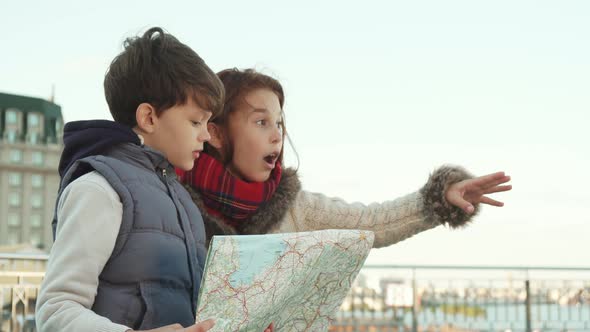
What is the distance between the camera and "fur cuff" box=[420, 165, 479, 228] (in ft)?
7.20

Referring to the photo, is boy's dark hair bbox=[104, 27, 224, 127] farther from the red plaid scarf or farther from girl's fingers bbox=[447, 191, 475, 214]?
girl's fingers bbox=[447, 191, 475, 214]

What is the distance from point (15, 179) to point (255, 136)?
7030 centimetres

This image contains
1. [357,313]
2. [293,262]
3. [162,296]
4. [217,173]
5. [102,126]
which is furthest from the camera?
[357,313]

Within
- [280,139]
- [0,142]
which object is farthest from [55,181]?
[280,139]

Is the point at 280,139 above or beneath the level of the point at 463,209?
above

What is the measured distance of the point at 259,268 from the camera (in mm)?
1318

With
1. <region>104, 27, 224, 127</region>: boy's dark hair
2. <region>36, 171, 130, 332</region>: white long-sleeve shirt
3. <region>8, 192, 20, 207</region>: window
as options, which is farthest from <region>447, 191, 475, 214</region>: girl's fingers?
<region>8, 192, 20, 207</region>: window

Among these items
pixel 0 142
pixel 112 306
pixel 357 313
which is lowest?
pixel 357 313

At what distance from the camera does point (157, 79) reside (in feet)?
5.31

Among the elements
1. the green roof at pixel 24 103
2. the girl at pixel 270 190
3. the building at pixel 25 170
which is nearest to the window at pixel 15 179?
the building at pixel 25 170

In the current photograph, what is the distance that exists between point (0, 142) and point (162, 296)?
7052 cm

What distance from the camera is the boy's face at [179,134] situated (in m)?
1.60

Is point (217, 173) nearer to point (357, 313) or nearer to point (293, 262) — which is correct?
point (293, 262)

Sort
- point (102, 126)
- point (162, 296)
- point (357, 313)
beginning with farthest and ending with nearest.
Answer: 1. point (357, 313)
2. point (102, 126)
3. point (162, 296)
